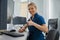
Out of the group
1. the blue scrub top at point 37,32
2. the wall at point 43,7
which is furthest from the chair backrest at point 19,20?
the blue scrub top at point 37,32

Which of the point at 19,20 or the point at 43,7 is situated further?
the point at 43,7

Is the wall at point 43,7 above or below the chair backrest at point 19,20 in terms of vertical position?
above

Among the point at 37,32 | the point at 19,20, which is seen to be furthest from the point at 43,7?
the point at 37,32

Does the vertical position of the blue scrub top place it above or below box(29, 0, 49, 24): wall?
below

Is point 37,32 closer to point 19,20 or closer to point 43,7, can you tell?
point 19,20

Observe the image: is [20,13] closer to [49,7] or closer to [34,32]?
[49,7]

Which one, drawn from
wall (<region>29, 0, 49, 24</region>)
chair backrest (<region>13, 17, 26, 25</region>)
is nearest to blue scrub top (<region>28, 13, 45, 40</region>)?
chair backrest (<region>13, 17, 26, 25</region>)

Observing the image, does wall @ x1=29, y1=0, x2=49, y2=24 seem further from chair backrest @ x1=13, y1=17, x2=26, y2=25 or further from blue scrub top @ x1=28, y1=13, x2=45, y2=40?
blue scrub top @ x1=28, y1=13, x2=45, y2=40

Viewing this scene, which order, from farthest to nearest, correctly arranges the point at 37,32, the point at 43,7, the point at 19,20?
the point at 43,7 < the point at 19,20 < the point at 37,32

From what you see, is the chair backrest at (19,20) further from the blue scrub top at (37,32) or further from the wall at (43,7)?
the blue scrub top at (37,32)

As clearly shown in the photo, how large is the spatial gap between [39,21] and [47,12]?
3.49 meters

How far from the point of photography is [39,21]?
1.88 m

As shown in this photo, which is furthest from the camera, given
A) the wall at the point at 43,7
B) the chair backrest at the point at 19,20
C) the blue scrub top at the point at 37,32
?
the wall at the point at 43,7

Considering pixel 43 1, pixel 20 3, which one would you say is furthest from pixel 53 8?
pixel 20 3
